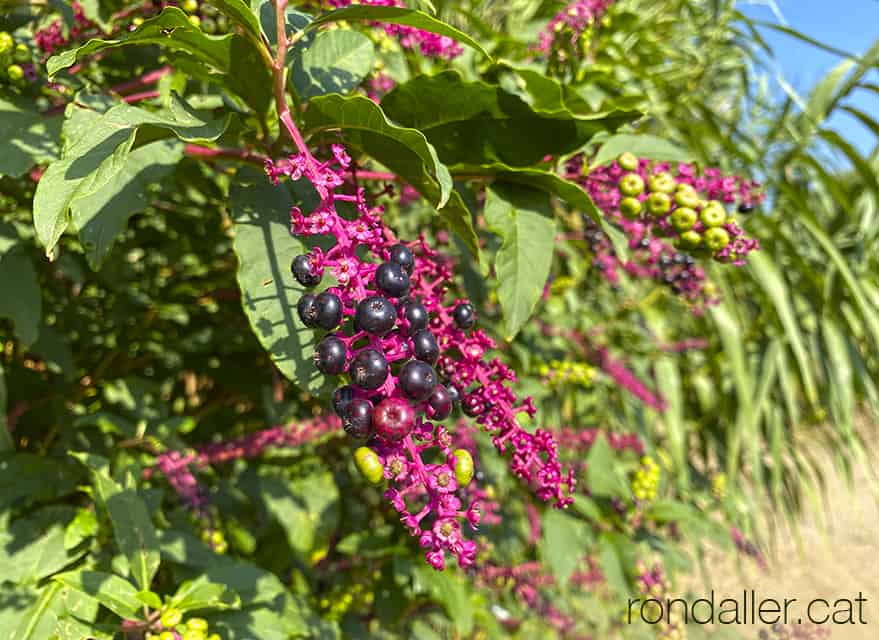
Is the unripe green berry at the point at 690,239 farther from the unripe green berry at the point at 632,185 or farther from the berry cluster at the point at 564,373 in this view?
the berry cluster at the point at 564,373

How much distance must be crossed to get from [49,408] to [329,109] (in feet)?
5.24

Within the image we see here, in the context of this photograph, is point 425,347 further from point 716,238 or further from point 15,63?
point 15,63

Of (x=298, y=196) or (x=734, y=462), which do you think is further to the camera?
(x=734, y=462)

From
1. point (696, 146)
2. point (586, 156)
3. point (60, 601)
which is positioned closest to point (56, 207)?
point (60, 601)

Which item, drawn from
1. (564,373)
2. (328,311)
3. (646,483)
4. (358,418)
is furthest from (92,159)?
(646,483)

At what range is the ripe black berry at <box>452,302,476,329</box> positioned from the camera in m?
0.97

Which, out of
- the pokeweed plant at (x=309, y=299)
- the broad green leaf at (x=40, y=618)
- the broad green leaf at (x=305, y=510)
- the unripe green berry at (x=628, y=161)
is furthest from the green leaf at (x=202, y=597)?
the unripe green berry at (x=628, y=161)

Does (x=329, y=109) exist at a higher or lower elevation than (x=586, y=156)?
higher

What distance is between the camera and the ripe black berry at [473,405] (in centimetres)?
93

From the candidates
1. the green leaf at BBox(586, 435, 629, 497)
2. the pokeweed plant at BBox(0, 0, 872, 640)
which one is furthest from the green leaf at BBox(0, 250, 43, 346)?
the green leaf at BBox(586, 435, 629, 497)

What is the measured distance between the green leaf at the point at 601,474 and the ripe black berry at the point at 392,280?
1.88m

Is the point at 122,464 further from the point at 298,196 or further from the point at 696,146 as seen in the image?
the point at 696,146

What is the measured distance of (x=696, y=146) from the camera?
2.77 metres

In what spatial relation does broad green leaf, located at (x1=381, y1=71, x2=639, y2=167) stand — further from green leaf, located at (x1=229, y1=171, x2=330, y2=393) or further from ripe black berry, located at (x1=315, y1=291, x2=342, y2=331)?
ripe black berry, located at (x1=315, y1=291, x2=342, y2=331)
